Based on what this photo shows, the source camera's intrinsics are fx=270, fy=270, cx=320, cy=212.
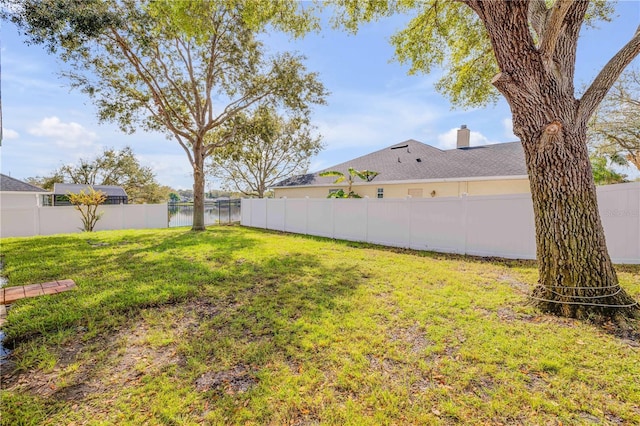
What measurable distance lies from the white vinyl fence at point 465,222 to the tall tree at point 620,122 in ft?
32.8

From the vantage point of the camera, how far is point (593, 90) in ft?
12.4

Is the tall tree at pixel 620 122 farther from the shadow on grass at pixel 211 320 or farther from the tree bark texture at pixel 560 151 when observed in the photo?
the shadow on grass at pixel 211 320

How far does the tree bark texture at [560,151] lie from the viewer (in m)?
3.55

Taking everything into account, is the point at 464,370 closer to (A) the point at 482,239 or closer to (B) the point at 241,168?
(A) the point at 482,239

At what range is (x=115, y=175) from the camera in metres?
30.9

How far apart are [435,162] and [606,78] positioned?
10816mm

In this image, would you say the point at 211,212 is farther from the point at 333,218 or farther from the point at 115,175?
the point at 115,175

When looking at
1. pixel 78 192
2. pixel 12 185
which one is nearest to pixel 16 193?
pixel 12 185

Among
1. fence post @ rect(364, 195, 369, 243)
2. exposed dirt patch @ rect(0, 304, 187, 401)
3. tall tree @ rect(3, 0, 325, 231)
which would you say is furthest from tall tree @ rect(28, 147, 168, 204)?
exposed dirt patch @ rect(0, 304, 187, 401)

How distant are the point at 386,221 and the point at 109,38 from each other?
38.4 feet

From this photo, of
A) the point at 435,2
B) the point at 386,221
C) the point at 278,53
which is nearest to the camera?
the point at 435,2

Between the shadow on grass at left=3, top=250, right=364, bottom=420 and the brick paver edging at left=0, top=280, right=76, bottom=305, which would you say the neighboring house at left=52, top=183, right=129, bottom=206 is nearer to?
the shadow on grass at left=3, top=250, right=364, bottom=420

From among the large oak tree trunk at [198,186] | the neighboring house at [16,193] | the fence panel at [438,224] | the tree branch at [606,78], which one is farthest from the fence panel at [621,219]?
the neighboring house at [16,193]

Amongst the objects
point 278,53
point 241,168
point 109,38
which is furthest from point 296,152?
point 109,38
